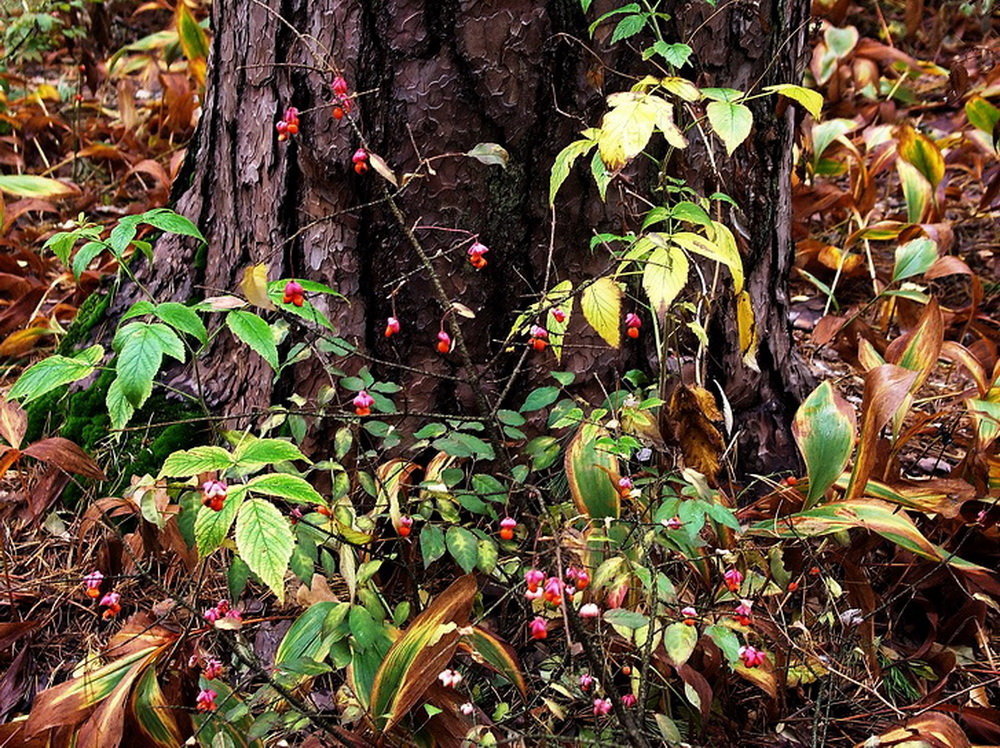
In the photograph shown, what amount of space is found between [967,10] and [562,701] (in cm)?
365

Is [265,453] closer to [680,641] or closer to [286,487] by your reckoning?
[286,487]

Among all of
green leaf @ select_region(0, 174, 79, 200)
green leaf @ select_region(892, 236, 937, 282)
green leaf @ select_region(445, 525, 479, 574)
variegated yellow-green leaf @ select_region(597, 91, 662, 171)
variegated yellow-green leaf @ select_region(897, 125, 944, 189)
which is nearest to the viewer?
variegated yellow-green leaf @ select_region(597, 91, 662, 171)

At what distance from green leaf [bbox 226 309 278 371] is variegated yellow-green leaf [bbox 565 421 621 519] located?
20.3 inches

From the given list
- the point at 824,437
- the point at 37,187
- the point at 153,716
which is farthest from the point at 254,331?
the point at 37,187

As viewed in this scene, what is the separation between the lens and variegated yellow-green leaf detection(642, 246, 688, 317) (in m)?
1.20

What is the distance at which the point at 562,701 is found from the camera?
1.51 meters

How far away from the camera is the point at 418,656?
1.34m

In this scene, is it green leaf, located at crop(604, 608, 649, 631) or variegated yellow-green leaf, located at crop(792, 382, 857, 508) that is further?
variegated yellow-green leaf, located at crop(792, 382, 857, 508)

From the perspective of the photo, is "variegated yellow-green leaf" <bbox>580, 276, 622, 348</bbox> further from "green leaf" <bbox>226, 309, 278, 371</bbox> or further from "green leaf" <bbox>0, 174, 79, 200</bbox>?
"green leaf" <bbox>0, 174, 79, 200</bbox>

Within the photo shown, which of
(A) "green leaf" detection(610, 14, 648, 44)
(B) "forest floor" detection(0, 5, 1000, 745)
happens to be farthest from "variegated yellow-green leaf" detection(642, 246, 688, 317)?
(B) "forest floor" detection(0, 5, 1000, 745)

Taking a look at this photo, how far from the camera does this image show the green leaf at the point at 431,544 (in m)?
1.42

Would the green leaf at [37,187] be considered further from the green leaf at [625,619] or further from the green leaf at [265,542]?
the green leaf at [625,619]

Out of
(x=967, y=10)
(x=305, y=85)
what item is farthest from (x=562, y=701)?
(x=967, y=10)

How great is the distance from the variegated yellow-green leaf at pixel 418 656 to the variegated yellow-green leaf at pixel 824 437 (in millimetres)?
624
